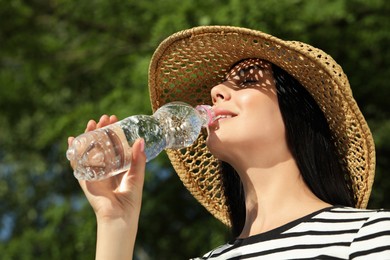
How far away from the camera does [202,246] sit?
14.2 ft

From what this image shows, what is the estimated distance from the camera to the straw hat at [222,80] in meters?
2.24

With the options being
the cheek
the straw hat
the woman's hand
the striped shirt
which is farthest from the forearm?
the straw hat

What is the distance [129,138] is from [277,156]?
40 centimetres

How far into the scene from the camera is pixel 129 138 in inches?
84.5

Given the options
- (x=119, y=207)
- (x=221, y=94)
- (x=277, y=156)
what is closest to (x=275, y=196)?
(x=277, y=156)

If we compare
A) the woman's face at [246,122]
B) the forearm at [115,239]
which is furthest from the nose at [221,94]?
the forearm at [115,239]

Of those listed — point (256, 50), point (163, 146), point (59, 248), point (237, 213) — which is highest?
point (256, 50)

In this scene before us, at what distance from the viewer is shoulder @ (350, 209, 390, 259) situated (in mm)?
Answer: 1852

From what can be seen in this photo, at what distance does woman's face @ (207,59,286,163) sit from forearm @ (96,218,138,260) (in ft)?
1.09

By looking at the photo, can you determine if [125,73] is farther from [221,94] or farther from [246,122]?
[246,122]

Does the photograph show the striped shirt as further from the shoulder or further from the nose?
the nose

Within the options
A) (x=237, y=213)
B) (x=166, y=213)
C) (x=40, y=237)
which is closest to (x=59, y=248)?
(x=40, y=237)

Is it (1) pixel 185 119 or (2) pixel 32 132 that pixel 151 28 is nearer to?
(2) pixel 32 132

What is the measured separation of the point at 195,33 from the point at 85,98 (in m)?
2.71
